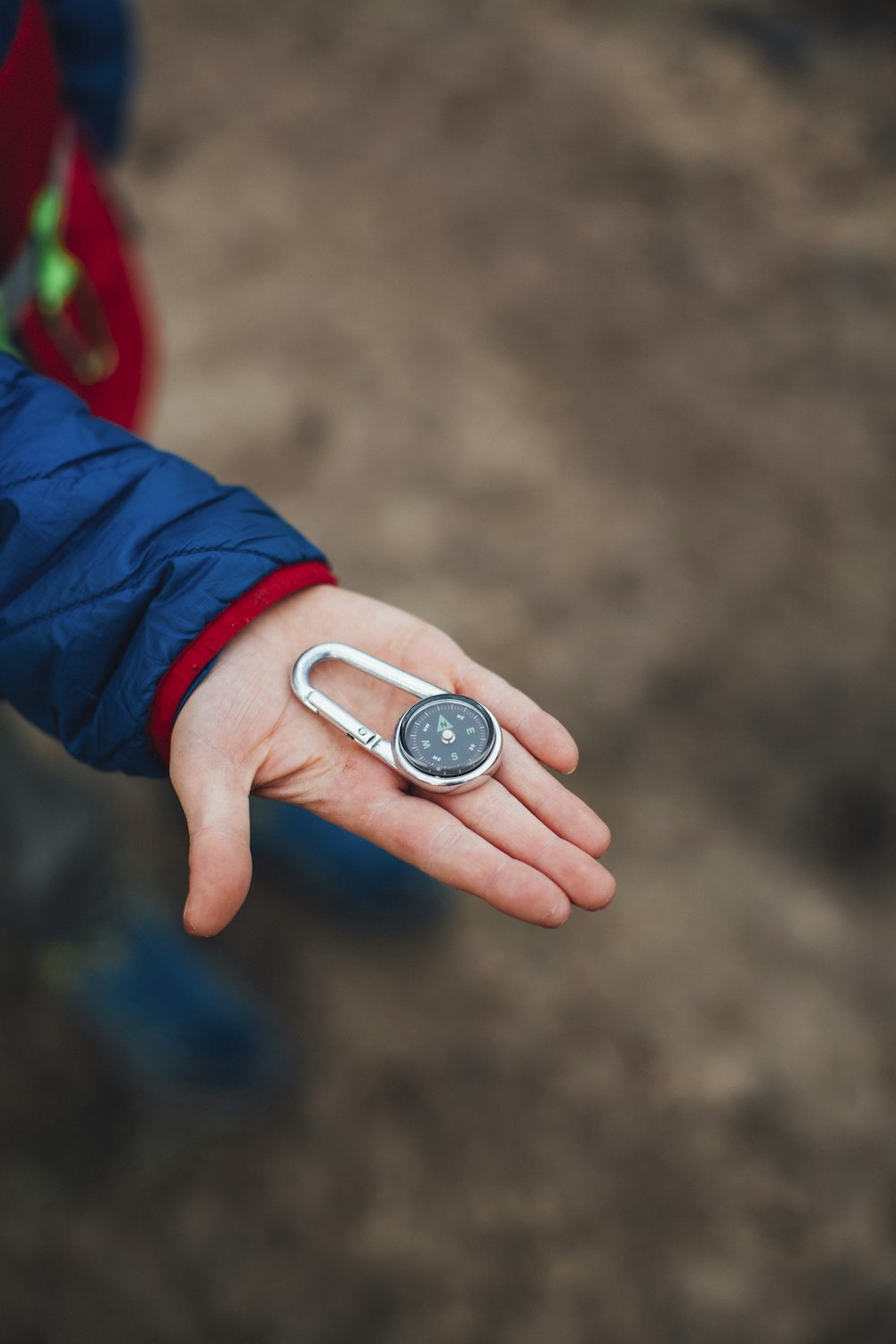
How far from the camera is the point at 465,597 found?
4461 millimetres

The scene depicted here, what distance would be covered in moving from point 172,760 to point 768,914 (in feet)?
8.56

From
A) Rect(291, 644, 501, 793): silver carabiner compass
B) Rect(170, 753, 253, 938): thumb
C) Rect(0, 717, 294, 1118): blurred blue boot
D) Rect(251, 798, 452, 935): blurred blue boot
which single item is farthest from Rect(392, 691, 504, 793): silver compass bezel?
Rect(251, 798, 452, 935): blurred blue boot

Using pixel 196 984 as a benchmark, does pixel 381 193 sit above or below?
above

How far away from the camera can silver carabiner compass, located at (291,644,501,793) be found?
1.98 meters

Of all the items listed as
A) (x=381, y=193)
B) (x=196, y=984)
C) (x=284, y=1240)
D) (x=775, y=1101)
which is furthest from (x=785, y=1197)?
(x=381, y=193)

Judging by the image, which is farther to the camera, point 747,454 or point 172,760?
point 747,454

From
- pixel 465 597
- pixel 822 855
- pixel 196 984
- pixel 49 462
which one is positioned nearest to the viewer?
pixel 49 462

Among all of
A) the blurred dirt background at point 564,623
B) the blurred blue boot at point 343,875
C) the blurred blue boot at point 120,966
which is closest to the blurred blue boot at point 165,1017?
the blurred blue boot at point 120,966

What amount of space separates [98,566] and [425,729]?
728 millimetres

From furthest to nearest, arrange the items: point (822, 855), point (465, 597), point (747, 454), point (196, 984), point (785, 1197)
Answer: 1. point (747, 454)
2. point (465, 597)
3. point (822, 855)
4. point (196, 984)
5. point (785, 1197)

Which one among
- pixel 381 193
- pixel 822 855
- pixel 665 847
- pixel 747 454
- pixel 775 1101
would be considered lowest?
pixel 775 1101

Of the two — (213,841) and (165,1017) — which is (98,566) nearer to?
(213,841)

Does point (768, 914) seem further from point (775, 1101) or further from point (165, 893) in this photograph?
point (165, 893)

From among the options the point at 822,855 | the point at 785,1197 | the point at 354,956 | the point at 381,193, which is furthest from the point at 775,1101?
the point at 381,193
